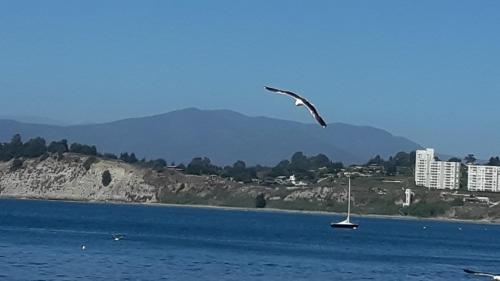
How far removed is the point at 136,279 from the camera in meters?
70.2

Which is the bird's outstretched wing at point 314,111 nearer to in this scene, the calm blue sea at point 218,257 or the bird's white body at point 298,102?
the bird's white body at point 298,102

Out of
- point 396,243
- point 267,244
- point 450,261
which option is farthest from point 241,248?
point 396,243

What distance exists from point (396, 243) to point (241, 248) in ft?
121

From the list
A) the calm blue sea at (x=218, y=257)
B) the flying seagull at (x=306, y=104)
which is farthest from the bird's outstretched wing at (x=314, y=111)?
the calm blue sea at (x=218, y=257)

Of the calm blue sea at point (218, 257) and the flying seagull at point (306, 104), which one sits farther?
the calm blue sea at point (218, 257)

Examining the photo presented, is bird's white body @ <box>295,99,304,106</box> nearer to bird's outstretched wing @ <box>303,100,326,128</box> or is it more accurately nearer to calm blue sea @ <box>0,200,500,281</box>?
bird's outstretched wing @ <box>303,100,326,128</box>

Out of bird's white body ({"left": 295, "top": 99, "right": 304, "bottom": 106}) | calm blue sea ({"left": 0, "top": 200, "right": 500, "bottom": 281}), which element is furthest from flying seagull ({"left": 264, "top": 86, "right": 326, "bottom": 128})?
calm blue sea ({"left": 0, "top": 200, "right": 500, "bottom": 281})

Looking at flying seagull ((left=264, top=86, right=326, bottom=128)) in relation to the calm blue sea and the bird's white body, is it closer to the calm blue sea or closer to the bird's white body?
the bird's white body

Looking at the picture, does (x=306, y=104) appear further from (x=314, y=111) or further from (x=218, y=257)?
(x=218, y=257)

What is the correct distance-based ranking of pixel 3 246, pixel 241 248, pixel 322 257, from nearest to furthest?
pixel 3 246, pixel 322 257, pixel 241 248

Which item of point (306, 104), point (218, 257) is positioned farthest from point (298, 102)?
point (218, 257)

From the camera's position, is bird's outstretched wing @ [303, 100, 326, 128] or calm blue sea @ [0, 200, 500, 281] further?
calm blue sea @ [0, 200, 500, 281]

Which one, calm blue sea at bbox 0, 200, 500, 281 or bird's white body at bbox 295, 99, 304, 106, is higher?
bird's white body at bbox 295, 99, 304, 106

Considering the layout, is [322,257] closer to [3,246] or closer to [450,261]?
[450,261]
